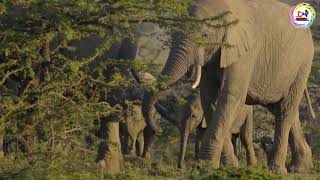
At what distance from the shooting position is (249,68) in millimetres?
14484

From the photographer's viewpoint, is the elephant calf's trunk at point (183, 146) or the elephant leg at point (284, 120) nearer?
the elephant leg at point (284, 120)

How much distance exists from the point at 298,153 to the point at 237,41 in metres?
2.82

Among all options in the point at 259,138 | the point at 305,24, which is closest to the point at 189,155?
the point at 259,138

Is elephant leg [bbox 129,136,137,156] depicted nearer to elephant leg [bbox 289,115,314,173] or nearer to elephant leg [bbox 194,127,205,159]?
elephant leg [bbox 194,127,205,159]

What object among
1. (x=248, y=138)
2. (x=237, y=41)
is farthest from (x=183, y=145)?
(x=237, y=41)

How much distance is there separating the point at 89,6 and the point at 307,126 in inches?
488

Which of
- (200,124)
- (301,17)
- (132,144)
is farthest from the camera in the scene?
(132,144)

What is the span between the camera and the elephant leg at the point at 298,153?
16.3 metres

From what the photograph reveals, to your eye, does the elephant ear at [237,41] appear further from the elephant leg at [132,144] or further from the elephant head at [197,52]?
the elephant leg at [132,144]

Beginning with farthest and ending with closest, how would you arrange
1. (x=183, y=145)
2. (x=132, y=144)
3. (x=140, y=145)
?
(x=140, y=145) → (x=132, y=144) → (x=183, y=145)

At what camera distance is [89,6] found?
1015 centimetres

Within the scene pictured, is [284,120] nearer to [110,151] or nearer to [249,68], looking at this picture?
[249,68]

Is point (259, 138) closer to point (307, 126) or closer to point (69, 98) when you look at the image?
point (307, 126)

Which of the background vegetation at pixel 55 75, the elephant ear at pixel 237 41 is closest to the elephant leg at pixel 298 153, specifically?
the elephant ear at pixel 237 41
